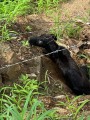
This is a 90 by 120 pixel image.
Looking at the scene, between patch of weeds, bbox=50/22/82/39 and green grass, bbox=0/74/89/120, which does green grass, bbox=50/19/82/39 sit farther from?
green grass, bbox=0/74/89/120

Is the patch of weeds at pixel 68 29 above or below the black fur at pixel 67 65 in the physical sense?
above

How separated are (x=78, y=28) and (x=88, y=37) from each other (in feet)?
0.62

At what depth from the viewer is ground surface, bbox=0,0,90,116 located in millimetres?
3276

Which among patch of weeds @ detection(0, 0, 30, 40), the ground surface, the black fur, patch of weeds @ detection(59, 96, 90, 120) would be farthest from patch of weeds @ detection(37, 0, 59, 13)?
patch of weeds @ detection(59, 96, 90, 120)

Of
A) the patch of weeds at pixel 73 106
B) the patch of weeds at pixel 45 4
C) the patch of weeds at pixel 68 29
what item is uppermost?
the patch of weeds at pixel 45 4

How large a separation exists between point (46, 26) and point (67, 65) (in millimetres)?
996

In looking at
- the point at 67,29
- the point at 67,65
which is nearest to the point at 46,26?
the point at 67,29

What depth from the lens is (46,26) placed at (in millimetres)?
4508

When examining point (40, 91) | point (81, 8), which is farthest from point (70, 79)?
point (81, 8)

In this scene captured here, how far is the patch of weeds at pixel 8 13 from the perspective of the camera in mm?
3800

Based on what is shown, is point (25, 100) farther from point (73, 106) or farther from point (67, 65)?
point (67, 65)

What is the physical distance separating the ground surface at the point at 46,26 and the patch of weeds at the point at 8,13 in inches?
3.5

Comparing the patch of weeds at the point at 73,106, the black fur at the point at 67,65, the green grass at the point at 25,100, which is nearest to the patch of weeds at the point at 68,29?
the black fur at the point at 67,65

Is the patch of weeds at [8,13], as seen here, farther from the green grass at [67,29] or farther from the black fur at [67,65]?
the green grass at [67,29]
